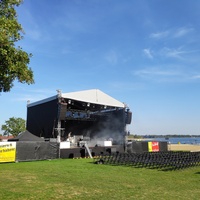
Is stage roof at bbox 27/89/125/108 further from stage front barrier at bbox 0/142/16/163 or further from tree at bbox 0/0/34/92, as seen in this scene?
tree at bbox 0/0/34/92

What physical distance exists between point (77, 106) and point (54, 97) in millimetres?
4618

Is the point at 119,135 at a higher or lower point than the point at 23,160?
higher

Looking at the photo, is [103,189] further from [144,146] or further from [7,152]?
[144,146]

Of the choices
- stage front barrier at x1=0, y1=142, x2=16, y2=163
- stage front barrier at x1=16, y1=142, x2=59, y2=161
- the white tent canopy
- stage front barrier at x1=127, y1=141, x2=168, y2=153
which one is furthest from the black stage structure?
stage front barrier at x1=0, y1=142, x2=16, y2=163

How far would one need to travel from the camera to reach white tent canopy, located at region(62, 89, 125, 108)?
23716 millimetres

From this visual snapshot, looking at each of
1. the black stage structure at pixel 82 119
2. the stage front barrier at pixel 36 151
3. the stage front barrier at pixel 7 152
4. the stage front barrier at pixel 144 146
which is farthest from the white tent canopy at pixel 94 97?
the stage front barrier at pixel 7 152

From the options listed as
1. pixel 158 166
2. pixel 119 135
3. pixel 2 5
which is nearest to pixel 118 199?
pixel 2 5

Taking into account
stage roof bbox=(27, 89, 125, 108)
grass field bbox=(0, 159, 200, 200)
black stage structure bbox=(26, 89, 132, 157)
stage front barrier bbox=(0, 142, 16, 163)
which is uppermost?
stage roof bbox=(27, 89, 125, 108)

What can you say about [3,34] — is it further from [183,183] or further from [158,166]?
[158,166]

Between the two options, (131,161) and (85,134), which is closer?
(131,161)

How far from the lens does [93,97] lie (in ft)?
84.2

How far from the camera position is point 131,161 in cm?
1441

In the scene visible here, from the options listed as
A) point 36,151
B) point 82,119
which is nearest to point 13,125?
point 82,119

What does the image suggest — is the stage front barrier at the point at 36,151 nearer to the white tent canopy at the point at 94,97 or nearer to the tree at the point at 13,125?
the white tent canopy at the point at 94,97
